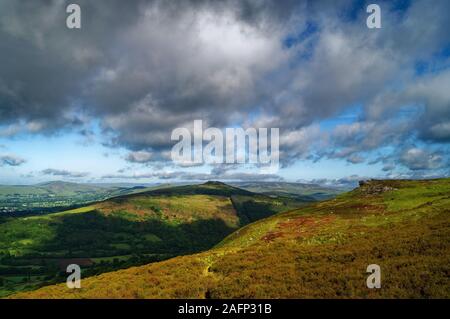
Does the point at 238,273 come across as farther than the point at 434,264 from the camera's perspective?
Yes

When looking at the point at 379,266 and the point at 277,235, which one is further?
the point at 277,235
